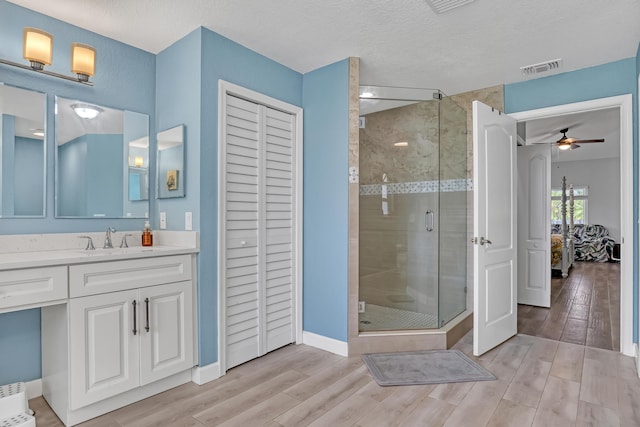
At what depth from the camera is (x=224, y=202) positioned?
2596mm

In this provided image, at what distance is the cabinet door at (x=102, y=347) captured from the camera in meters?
1.92

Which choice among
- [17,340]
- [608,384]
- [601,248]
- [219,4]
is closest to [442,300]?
[608,384]

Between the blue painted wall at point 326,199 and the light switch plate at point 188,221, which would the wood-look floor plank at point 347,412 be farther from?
the light switch plate at point 188,221

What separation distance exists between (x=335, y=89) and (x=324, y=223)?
3.81 feet

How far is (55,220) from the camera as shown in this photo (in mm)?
2367

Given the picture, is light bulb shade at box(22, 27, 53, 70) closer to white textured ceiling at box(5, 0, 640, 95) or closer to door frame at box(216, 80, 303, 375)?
white textured ceiling at box(5, 0, 640, 95)

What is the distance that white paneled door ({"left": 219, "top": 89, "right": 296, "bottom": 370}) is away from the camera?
267 centimetres

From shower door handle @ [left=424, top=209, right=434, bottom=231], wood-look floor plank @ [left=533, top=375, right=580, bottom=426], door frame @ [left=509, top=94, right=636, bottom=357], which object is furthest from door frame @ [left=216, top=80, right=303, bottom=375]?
door frame @ [left=509, top=94, right=636, bottom=357]

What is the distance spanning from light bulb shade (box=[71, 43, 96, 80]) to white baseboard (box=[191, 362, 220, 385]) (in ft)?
6.89

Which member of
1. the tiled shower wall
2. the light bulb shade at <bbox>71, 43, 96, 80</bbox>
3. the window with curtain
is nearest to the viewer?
the light bulb shade at <bbox>71, 43, 96, 80</bbox>

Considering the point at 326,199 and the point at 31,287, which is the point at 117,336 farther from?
the point at 326,199

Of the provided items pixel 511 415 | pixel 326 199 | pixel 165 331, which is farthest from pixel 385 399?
pixel 326 199

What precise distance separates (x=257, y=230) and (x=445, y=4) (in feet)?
6.70

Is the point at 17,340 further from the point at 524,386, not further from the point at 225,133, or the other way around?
the point at 524,386
